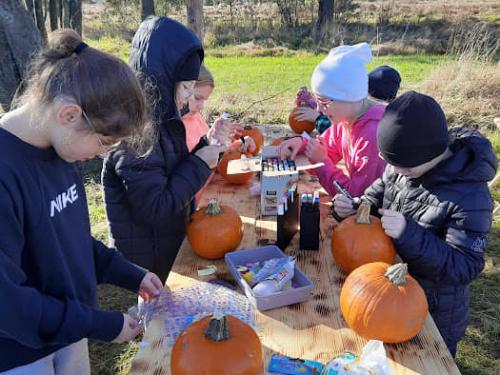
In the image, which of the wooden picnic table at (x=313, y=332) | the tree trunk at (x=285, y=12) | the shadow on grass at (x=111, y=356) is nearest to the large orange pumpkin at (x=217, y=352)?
the wooden picnic table at (x=313, y=332)

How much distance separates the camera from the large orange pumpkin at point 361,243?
76.1 inches

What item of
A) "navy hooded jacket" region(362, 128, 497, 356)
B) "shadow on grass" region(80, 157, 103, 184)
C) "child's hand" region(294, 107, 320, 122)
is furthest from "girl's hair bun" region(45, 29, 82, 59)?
"shadow on grass" region(80, 157, 103, 184)

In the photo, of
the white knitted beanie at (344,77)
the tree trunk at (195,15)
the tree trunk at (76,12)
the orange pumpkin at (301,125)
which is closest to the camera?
the white knitted beanie at (344,77)

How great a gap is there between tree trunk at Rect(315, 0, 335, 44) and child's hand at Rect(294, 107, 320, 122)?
15620mm

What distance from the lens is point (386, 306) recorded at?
158cm

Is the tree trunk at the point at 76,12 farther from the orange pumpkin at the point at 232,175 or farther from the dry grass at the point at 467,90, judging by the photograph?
the orange pumpkin at the point at 232,175

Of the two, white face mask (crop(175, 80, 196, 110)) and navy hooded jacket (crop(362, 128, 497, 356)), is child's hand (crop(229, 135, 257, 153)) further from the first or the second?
navy hooded jacket (crop(362, 128, 497, 356))

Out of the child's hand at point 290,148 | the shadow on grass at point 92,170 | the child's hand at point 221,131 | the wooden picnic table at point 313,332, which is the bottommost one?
the shadow on grass at point 92,170

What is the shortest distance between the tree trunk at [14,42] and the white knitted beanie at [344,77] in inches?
109

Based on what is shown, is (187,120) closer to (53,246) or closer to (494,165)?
(53,246)

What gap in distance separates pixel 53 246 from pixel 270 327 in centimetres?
81

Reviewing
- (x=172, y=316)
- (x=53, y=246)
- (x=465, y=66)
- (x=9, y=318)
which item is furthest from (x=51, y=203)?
(x=465, y=66)

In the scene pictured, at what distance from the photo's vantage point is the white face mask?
2.29m

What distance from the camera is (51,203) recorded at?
1556 millimetres
